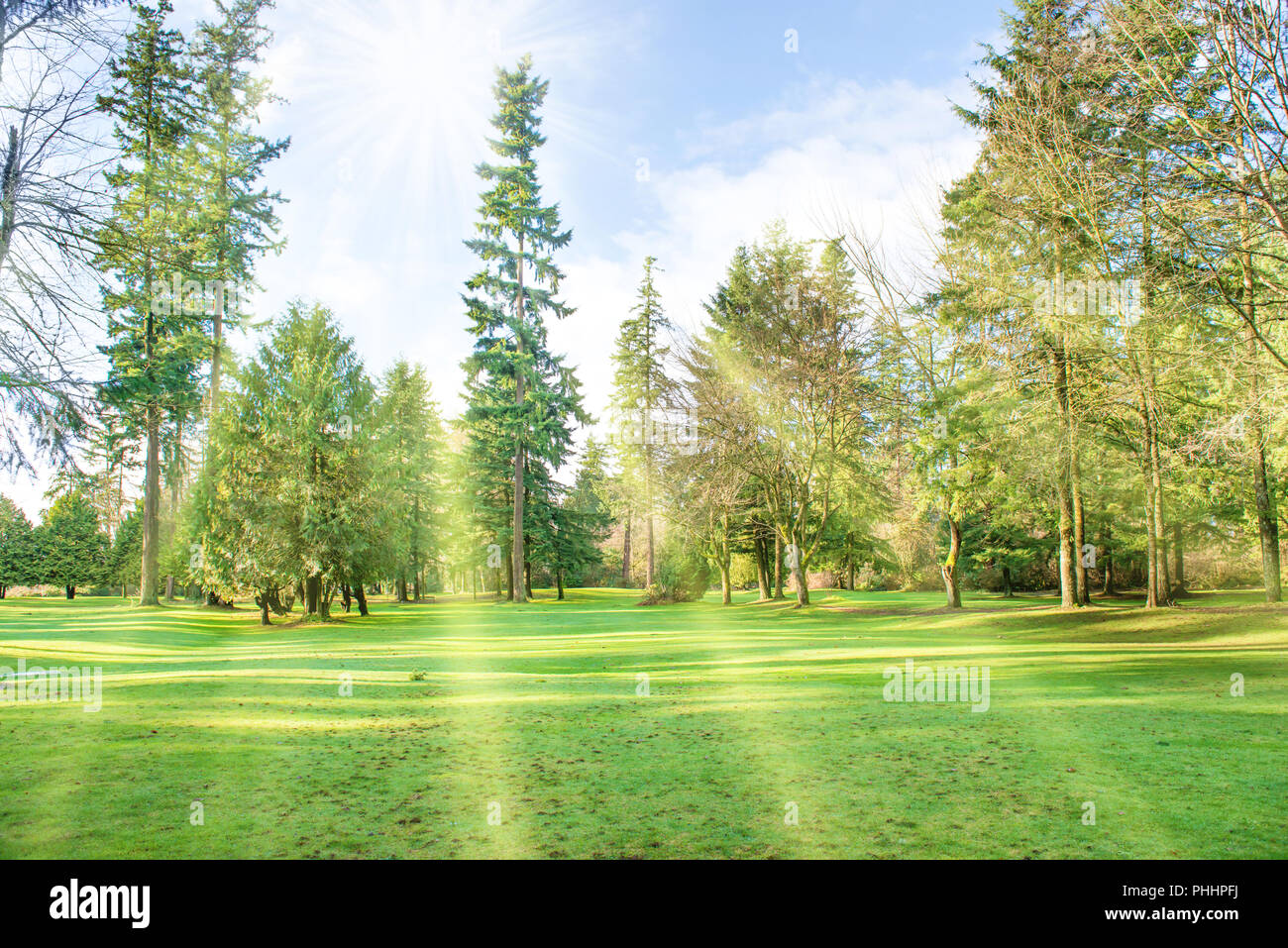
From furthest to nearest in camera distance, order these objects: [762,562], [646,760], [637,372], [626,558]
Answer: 1. [626,558]
2. [637,372]
3. [762,562]
4. [646,760]

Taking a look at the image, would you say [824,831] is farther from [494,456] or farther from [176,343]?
[494,456]

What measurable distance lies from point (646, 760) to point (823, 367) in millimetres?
22893

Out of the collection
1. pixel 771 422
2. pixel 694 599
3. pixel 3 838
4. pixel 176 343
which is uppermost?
pixel 176 343

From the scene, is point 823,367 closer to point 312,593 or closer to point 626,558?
point 312,593

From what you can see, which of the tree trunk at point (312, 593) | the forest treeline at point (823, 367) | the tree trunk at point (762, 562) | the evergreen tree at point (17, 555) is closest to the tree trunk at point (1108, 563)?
the forest treeline at point (823, 367)

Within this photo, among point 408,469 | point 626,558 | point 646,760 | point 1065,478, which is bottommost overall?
point 626,558

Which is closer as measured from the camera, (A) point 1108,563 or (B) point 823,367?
(B) point 823,367

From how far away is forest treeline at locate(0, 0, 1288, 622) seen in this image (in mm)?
13188

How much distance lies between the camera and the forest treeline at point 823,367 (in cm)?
1319

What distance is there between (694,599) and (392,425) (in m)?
23.1

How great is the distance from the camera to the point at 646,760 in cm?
649

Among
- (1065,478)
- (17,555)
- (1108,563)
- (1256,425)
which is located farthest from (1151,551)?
(17,555)

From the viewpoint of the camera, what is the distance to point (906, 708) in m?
9.14
